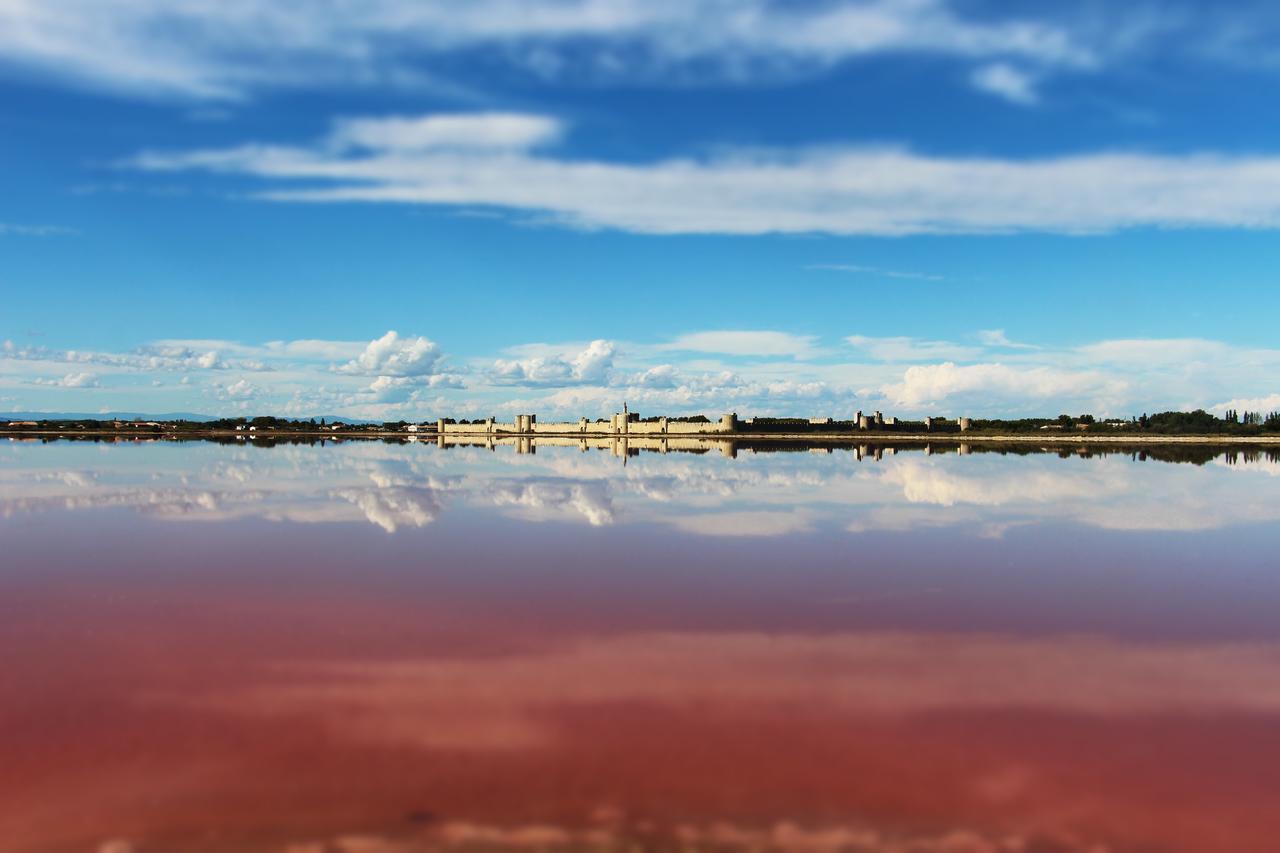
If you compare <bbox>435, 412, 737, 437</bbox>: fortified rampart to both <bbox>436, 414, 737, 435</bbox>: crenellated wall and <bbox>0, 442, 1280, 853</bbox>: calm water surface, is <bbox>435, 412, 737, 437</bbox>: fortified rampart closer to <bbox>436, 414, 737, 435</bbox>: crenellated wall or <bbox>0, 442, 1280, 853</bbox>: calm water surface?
<bbox>436, 414, 737, 435</bbox>: crenellated wall

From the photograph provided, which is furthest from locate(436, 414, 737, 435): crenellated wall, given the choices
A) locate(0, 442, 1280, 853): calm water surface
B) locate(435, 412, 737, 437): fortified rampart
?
locate(0, 442, 1280, 853): calm water surface

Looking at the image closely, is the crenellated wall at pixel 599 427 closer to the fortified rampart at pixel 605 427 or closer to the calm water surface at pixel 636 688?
the fortified rampart at pixel 605 427

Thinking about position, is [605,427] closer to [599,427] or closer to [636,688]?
[599,427]

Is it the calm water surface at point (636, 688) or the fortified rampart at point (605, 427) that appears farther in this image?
the fortified rampart at point (605, 427)

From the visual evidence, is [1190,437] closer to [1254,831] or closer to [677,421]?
[677,421]

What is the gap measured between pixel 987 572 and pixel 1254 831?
9721 mm

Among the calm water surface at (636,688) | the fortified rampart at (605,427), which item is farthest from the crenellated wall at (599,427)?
the calm water surface at (636,688)

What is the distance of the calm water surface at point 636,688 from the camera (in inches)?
261

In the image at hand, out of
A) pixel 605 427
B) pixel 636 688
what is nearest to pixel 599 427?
pixel 605 427

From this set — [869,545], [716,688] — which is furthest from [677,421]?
[716,688]

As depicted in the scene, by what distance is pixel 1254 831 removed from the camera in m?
6.46

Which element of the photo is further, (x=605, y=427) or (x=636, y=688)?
(x=605, y=427)

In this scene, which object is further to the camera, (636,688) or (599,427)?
(599,427)

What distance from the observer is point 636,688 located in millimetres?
9336
